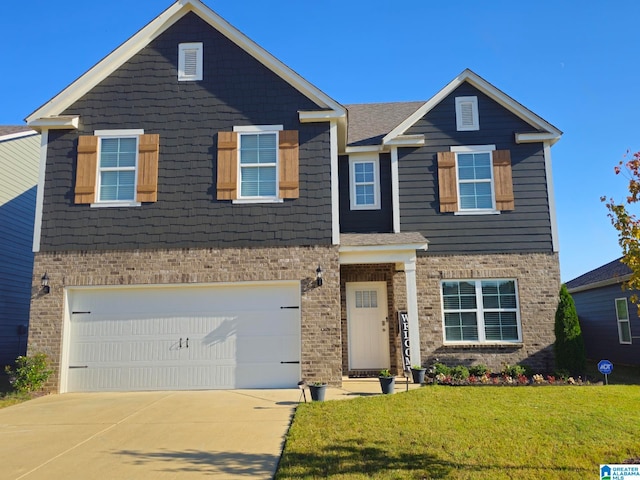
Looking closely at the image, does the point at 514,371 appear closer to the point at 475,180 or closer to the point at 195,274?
the point at 475,180

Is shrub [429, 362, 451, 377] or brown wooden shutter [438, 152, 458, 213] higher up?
brown wooden shutter [438, 152, 458, 213]

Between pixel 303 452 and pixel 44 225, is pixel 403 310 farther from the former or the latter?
pixel 44 225

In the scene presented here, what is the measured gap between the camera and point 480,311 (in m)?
12.4

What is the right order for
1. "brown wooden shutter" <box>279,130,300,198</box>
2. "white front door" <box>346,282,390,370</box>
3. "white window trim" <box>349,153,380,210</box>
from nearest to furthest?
"brown wooden shutter" <box>279,130,300,198</box>
"white front door" <box>346,282,390,370</box>
"white window trim" <box>349,153,380,210</box>

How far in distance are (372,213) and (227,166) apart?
13.3 feet

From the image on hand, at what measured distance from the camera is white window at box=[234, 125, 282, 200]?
454 inches

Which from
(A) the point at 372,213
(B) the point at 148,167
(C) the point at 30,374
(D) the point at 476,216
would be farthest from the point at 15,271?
(D) the point at 476,216

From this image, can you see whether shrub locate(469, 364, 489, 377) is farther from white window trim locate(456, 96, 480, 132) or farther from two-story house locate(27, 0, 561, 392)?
white window trim locate(456, 96, 480, 132)

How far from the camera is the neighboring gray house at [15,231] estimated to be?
15555 mm

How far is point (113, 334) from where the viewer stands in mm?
11133

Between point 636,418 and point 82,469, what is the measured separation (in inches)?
294

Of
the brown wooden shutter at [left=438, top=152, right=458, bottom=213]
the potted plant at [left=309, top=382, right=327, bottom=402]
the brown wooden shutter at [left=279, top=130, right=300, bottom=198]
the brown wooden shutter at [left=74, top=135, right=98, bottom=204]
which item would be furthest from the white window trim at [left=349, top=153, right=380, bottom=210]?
the brown wooden shutter at [left=74, top=135, right=98, bottom=204]

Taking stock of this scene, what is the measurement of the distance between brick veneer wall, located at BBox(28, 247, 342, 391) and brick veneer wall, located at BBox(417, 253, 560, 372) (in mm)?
2670

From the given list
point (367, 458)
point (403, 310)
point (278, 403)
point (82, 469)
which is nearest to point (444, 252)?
point (403, 310)
